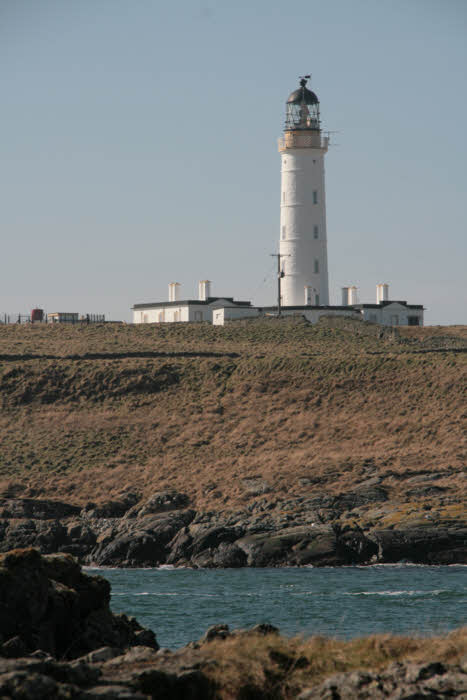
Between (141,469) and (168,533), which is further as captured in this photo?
(141,469)

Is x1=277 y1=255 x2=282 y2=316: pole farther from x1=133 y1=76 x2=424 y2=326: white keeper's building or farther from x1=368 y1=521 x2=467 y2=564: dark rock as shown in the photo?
x1=368 y1=521 x2=467 y2=564: dark rock

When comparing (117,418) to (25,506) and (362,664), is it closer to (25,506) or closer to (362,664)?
(25,506)

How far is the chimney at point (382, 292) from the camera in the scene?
3376 inches

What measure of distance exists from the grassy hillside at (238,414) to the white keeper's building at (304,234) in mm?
2444

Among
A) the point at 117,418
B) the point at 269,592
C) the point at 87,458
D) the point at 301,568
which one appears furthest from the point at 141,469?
the point at 269,592

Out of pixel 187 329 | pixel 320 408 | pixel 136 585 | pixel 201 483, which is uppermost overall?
pixel 187 329

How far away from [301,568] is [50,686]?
29868 millimetres

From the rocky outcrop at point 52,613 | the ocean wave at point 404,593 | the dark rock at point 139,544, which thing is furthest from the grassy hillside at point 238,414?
the rocky outcrop at point 52,613

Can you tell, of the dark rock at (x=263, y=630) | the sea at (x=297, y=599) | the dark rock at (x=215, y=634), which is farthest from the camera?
the sea at (x=297, y=599)

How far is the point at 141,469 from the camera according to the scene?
57406 millimetres

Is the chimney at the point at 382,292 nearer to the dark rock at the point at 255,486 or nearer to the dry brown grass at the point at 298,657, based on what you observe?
the dark rock at the point at 255,486

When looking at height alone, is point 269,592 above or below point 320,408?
below

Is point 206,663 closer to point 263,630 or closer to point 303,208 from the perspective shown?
point 263,630

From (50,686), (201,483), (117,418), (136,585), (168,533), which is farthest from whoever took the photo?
(117,418)
